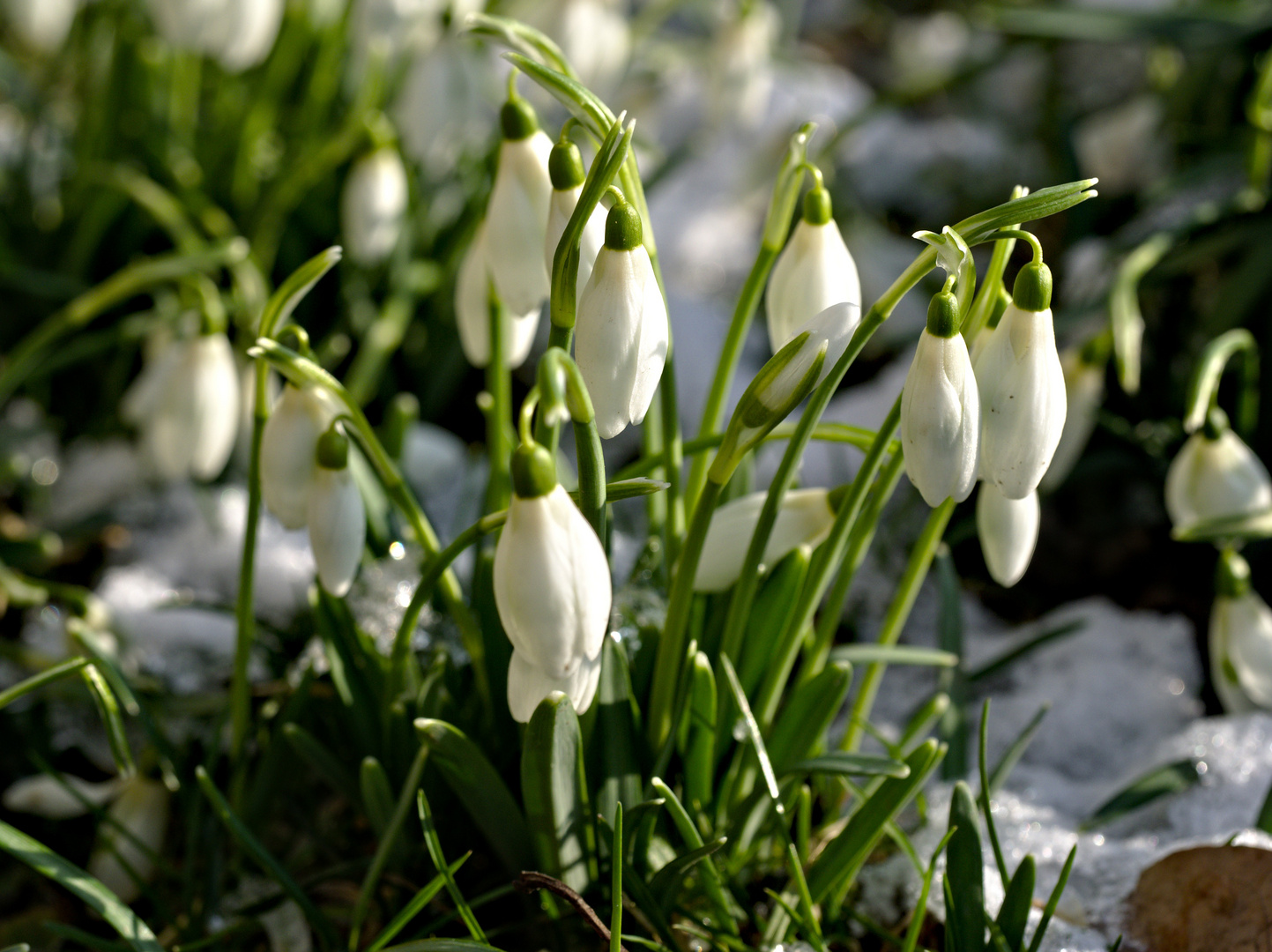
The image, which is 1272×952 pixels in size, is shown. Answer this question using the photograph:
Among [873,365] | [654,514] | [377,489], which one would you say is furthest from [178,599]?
[873,365]

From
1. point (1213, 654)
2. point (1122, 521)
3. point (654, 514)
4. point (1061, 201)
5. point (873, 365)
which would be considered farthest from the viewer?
point (873, 365)

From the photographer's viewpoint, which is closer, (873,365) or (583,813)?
(583,813)

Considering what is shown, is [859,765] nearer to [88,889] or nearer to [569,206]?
[569,206]

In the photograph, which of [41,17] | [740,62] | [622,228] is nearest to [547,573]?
[622,228]

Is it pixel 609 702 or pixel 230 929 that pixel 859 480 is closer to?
pixel 609 702

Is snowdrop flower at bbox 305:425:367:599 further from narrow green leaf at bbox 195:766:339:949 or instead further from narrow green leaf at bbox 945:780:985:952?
narrow green leaf at bbox 945:780:985:952
